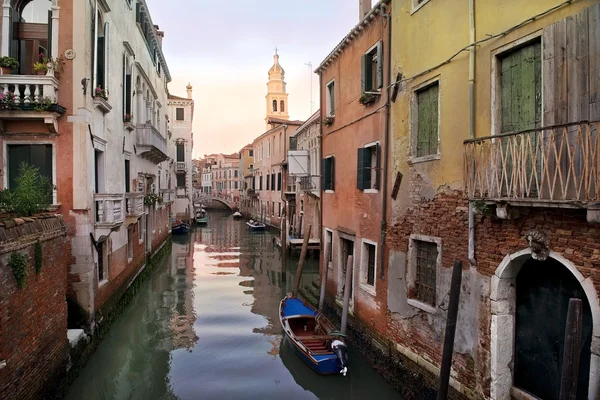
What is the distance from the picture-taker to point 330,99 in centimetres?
1159

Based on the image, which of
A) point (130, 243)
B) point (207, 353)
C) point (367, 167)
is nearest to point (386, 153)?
point (367, 167)

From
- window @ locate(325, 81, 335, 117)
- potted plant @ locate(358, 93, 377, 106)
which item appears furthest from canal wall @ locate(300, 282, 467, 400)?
window @ locate(325, 81, 335, 117)

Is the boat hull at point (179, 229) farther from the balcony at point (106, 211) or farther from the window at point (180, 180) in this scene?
the balcony at point (106, 211)

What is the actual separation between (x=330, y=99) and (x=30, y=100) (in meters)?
6.85

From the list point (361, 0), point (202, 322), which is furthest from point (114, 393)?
point (361, 0)

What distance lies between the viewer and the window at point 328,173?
36.7 feet

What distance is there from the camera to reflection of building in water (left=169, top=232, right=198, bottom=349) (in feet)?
33.5

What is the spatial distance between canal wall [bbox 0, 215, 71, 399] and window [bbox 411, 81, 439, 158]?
5788 mm

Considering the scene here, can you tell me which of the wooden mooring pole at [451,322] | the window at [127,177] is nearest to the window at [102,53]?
→ the window at [127,177]

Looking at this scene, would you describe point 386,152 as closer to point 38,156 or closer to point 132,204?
point 38,156

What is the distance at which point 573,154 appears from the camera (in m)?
4.01

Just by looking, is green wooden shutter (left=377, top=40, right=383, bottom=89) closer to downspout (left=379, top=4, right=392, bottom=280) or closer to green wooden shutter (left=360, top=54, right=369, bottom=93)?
downspout (left=379, top=4, right=392, bottom=280)

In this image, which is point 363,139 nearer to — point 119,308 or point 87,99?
point 87,99

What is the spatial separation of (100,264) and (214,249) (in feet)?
49.4
